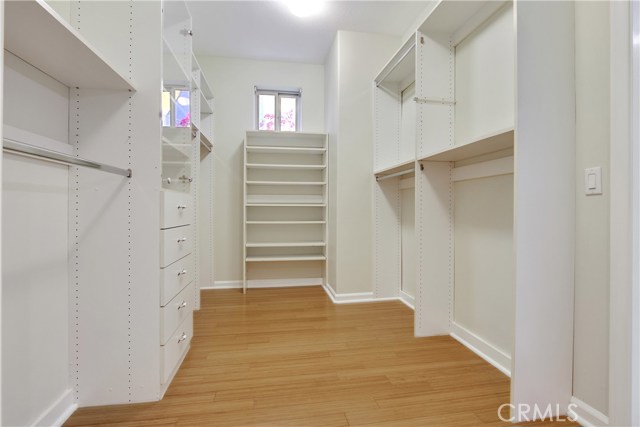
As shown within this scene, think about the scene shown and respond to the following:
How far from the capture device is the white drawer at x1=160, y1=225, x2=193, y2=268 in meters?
1.53

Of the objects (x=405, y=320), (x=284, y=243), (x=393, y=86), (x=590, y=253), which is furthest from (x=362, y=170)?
(x=590, y=253)

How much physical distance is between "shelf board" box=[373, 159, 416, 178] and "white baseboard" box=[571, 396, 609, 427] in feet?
5.25

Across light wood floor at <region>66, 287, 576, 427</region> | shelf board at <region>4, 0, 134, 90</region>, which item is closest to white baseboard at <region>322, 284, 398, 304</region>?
light wood floor at <region>66, 287, 576, 427</region>

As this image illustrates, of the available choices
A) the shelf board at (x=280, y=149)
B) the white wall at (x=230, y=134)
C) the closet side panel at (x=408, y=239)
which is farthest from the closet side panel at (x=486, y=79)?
the white wall at (x=230, y=134)

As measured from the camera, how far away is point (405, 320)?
256cm

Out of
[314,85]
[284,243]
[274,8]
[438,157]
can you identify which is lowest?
[284,243]

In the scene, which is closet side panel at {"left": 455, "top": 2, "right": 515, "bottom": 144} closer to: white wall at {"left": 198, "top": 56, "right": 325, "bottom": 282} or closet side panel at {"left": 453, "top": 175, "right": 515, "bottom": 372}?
closet side panel at {"left": 453, "top": 175, "right": 515, "bottom": 372}

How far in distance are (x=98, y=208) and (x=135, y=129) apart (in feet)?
1.36

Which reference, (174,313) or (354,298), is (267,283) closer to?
(354,298)

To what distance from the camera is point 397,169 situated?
8.84 ft

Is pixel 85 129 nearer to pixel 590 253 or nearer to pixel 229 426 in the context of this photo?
pixel 229 426

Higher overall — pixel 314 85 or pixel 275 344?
pixel 314 85

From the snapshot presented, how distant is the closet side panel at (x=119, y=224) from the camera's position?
1436 mm

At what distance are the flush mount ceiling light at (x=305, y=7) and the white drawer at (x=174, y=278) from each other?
2.23 meters
